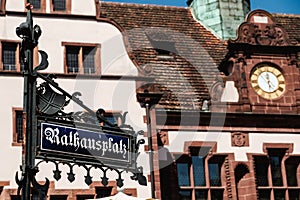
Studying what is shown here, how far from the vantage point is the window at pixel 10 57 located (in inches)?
590

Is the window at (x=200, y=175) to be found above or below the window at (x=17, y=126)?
below

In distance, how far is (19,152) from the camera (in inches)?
556

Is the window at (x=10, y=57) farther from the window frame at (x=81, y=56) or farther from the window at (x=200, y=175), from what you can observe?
the window at (x=200, y=175)

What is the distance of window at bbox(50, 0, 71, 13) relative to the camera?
635 inches

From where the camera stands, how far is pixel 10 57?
15.1 m

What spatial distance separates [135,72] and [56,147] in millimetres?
11039

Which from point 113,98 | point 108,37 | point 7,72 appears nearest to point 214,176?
point 113,98

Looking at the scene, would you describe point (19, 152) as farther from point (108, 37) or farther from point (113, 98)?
point (108, 37)

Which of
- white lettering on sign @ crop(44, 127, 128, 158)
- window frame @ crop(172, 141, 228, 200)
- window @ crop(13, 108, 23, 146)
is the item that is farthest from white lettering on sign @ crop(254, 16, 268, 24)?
white lettering on sign @ crop(44, 127, 128, 158)

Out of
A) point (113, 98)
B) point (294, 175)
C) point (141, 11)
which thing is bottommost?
point (294, 175)

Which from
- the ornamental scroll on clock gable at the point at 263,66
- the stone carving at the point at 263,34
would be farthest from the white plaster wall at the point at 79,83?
the stone carving at the point at 263,34

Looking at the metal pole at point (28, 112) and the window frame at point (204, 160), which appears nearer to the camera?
the metal pole at point (28, 112)

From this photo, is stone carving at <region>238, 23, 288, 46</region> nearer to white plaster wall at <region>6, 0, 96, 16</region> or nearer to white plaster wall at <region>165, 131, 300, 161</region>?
white plaster wall at <region>165, 131, 300, 161</region>

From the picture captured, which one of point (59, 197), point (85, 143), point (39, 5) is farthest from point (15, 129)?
point (85, 143)
